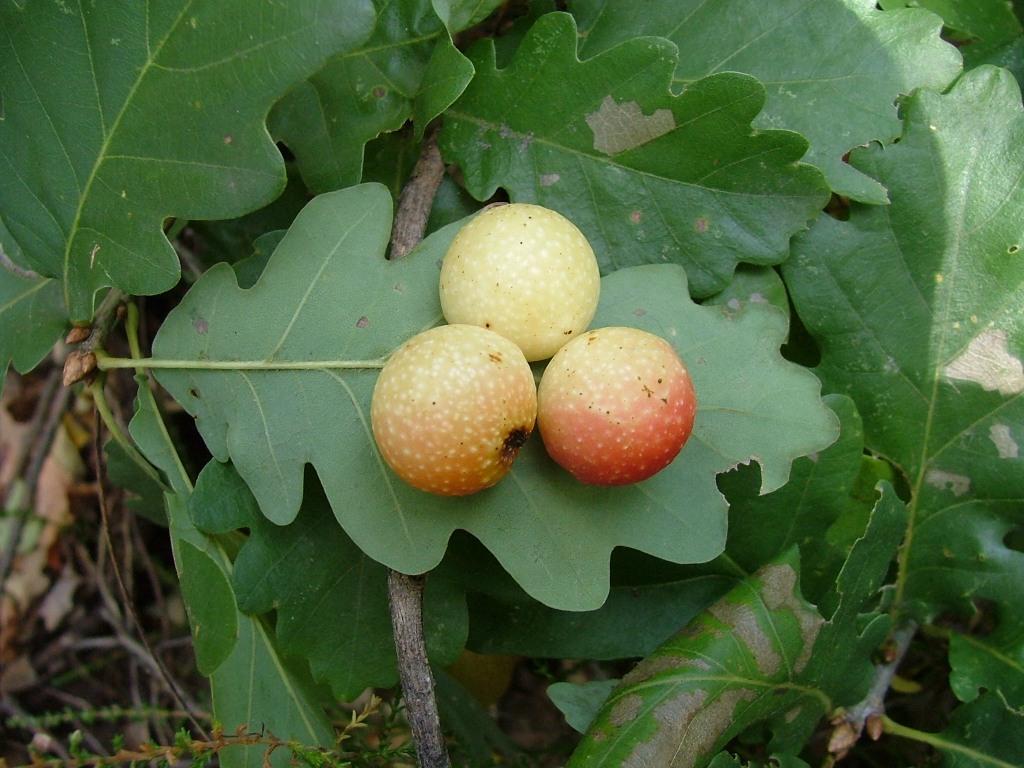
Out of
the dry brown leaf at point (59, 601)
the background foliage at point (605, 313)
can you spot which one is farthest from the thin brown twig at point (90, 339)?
the dry brown leaf at point (59, 601)

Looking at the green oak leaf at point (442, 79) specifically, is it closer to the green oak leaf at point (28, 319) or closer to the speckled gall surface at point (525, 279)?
the speckled gall surface at point (525, 279)

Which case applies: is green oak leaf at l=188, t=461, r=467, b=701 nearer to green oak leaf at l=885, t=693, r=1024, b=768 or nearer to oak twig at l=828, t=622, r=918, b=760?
oak twig at l=828, t=622, r=918, b=760

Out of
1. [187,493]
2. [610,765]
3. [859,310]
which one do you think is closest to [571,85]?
[859,310]

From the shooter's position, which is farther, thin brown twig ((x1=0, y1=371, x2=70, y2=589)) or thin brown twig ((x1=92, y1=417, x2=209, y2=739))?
thin brown twig ((x1=0, y1=371, x2=70, y2=589))

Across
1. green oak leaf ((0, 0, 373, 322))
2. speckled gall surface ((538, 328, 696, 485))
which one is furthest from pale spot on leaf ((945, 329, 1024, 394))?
green oak leaf ((0, 0, 373, 322))

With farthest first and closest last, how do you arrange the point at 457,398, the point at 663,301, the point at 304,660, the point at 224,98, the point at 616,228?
the point at 304,660, the point at 616,228, the point at 663,301, the point at 224,98, the point at 457,398

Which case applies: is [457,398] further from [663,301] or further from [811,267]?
[811,267]
